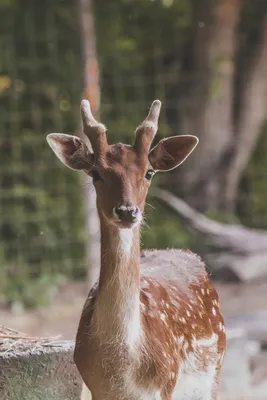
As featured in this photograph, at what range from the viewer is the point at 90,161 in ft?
5.01

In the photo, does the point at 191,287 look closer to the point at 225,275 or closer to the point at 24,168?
the point at 225,275

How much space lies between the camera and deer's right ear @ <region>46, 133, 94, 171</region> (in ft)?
5.03

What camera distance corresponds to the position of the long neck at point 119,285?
1524 mm

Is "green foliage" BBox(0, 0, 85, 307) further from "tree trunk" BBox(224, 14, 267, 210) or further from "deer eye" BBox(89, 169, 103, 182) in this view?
"deer eye" BBox(89, 169, 103, 182)

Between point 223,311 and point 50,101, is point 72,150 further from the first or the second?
point 50,101

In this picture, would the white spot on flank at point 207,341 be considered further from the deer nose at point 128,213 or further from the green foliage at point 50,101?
the green foliage at point 50,101

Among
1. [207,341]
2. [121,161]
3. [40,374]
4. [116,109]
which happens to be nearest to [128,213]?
[121,161]

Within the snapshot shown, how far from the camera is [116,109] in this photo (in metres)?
4.17

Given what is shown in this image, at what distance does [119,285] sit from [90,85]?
1.75 metres

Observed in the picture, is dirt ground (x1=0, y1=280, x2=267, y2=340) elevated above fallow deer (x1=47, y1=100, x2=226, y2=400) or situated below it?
below

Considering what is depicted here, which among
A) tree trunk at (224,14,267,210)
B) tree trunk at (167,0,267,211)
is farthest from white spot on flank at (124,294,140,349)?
tree trunk at (224,14,267,210)

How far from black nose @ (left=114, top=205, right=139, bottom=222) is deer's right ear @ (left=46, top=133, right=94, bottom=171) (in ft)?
0.50

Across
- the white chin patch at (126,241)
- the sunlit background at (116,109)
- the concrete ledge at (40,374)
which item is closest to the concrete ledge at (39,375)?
the concrete ledge at (40,374)

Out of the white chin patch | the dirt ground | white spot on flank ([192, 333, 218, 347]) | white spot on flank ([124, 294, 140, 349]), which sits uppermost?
the white chin patch
